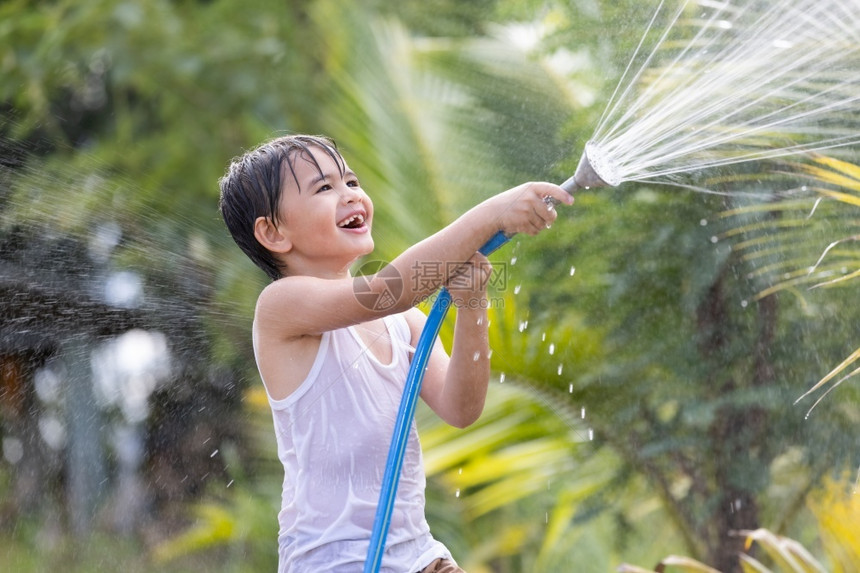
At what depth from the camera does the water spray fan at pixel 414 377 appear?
1759 millimetres

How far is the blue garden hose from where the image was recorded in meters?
1.81

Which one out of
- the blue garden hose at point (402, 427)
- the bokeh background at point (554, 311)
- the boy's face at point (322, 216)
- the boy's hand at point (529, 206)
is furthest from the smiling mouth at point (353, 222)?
the bokeh background at point (554, 311)

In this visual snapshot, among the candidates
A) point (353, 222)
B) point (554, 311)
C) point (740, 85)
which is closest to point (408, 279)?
point (353, 222)

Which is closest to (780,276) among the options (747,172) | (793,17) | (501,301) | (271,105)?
(747,172)

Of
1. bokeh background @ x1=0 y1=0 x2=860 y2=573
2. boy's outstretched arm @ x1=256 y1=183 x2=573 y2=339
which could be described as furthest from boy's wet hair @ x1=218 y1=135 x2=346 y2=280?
bokeh background @ x1=0 y1=0 x2=860 y2=573

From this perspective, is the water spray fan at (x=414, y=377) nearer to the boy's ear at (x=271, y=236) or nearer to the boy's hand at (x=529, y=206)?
the boy's hand at (x=529, y=206)

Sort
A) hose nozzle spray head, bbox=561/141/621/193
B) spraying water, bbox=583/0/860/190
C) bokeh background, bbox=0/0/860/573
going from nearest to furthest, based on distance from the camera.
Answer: hose nozzle spray head, bbox=561/141/621/193 → spraying water, bbox=583/0/860/190 → bokeh background, bbox=0/0/860/573

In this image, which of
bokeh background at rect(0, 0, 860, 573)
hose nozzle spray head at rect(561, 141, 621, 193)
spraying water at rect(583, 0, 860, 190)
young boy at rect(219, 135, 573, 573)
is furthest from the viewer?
bokeh background at rect(0, 0, 860, 573)

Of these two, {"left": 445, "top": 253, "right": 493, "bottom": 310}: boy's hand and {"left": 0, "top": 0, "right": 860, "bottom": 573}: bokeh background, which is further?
{"left": 0, "top": 0, "right": 860, "bottom": 573}: bokeh background

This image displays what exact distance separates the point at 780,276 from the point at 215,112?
3.83 metres

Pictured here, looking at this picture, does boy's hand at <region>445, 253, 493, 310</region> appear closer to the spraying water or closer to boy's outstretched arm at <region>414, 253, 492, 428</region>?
boy's outstretched arm at <region>414, 253, 492, 428</region>

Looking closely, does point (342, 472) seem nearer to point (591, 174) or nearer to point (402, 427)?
point (402, 427)

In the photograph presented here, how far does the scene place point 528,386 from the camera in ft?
13.1

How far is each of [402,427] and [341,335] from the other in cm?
25
